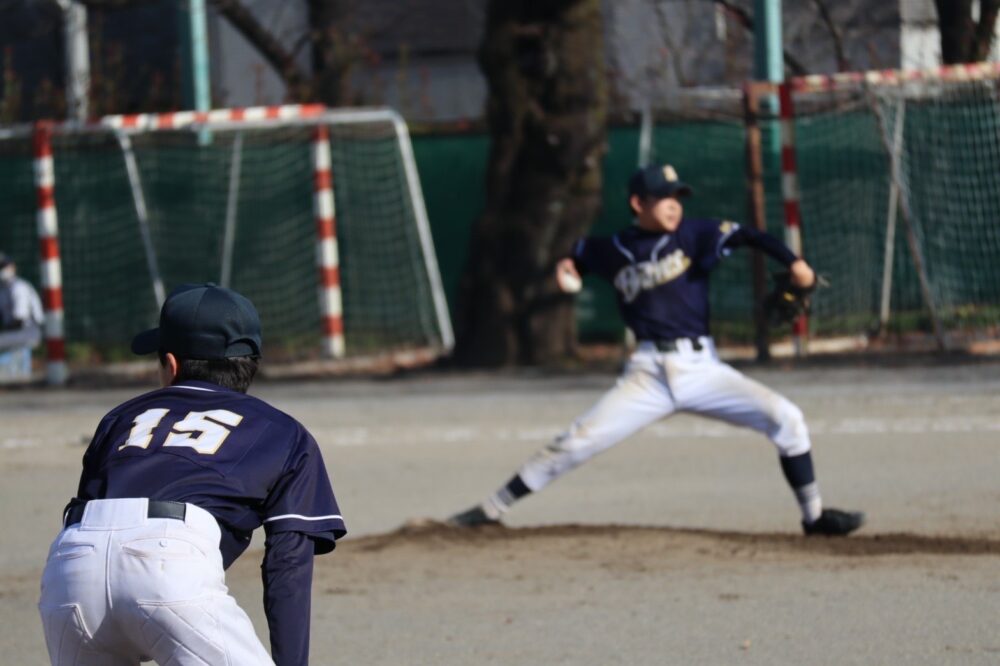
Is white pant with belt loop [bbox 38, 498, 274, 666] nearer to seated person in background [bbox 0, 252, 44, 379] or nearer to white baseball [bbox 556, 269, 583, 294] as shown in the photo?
white baseball [bbox 556, 269, 583, 294]

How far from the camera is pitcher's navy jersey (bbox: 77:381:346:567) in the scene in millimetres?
3768

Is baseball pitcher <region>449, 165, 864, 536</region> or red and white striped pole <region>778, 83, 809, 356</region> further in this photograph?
red and white striped pole <region>778, 83, 809, 356</region>

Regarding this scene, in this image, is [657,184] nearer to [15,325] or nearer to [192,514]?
[192,514]

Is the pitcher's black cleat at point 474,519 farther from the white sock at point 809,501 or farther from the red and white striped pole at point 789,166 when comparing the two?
the red and white striped pole at point 789,166

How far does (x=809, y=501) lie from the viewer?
8.00 metres

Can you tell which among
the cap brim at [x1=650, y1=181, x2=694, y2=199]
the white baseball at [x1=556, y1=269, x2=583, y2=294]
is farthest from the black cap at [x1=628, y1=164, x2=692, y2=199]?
the white baseball at [x1=556, y1=269, x2=583, y2=294]

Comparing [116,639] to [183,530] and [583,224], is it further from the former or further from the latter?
[583,224]

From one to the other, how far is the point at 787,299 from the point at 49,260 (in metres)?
10.2

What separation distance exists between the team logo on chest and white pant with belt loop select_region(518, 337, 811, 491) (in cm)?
30

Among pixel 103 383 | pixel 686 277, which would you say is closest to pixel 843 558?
pixel 686 277

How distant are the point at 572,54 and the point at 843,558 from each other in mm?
9885

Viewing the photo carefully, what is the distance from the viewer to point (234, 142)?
1947cm

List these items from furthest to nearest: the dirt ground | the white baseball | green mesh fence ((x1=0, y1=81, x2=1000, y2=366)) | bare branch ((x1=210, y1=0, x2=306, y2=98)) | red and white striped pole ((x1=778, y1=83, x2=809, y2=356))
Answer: bare branch ((x1=210, y1=0, x2=306, y2=98))
green mesh fence ((x1=0, y1=81, x2=1000, y2=366))
red and white striped pole ((x1=778, y1=83, x2=809, y2=356))
the white baseball
the dirt ground

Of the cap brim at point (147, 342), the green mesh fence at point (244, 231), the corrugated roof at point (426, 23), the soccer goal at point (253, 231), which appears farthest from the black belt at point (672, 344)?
the corrugated roof at point (426, 23)
